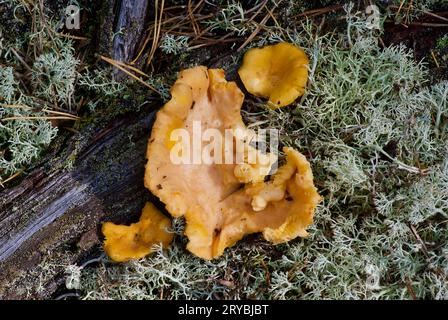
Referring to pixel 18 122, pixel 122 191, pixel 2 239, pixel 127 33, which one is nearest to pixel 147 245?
pixel 122 191

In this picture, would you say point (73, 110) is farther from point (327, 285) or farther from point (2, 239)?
A: point (327, 285)

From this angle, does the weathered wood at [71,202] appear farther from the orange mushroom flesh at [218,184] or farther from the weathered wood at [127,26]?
the weathered wood at [127,26]

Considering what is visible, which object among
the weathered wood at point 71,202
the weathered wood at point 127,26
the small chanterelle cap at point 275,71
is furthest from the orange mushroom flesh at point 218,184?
the weathered wood at point 127,26

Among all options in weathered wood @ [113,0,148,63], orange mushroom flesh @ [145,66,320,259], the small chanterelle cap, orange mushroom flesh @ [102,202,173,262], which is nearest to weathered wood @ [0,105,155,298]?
orange mushroom flesh @ [102,202,173,262]

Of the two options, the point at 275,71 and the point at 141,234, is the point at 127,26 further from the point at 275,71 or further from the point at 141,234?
the point at 141,234

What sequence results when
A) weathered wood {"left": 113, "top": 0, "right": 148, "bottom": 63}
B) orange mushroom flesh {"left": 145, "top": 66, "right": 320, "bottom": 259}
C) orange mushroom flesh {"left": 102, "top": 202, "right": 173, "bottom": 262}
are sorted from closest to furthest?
1. orange mushroom flesh {"left": 145, "top": 66, "right": 320, "bottom": 259}
2. orange mushroom flesh {"left": 102, "top": 202, "right": 173, "bottom": 262}
3. weathered wood {"left": 113, "top": 0, "right": 148, "bottom": 63}

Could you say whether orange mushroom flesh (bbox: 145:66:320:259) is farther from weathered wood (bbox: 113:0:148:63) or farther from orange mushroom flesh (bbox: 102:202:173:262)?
weathered wood (bbox: 113:0:148:63)
